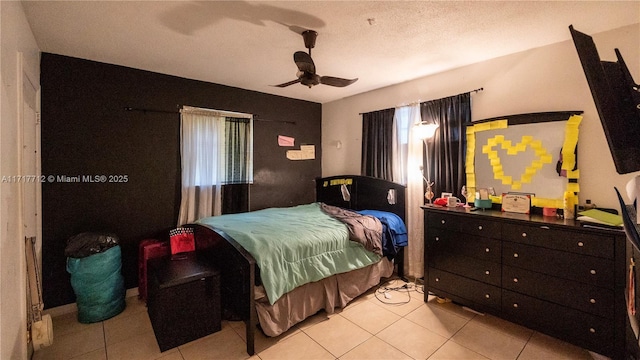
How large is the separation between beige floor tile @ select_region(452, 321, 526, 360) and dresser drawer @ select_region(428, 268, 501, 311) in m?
0.21

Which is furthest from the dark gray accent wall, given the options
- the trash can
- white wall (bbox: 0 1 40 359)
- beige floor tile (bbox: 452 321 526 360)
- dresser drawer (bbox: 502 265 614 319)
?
dresser drawer (bbox: 502 265 614 319)

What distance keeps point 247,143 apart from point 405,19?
263cm

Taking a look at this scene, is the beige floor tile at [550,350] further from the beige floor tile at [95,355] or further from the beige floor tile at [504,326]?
the beige floor tile at [95,355]

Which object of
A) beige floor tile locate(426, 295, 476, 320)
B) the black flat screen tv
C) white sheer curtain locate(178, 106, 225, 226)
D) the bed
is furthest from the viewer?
white sheer curtain locate(178, 106, 225, 226)

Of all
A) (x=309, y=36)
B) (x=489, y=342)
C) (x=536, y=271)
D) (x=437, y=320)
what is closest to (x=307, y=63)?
(x=309, y=36)

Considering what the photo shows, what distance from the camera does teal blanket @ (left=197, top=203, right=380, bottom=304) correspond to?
2219mm

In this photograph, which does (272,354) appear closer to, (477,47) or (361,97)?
(477,47)

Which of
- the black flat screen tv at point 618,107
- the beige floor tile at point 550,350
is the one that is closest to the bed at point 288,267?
the beige floor tile at point 550,350

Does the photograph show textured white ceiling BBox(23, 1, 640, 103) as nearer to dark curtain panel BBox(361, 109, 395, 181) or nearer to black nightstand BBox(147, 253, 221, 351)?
dark curtain panel BBox(361, 109, 395, 181)

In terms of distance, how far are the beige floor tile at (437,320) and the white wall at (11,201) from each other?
285 centimetres

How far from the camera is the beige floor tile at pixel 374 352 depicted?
2082 mm

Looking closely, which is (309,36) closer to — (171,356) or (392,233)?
(392,233)

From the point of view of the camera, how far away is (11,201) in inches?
65.5

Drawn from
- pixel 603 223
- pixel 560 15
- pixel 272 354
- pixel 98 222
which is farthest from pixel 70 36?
pixel 603 223
